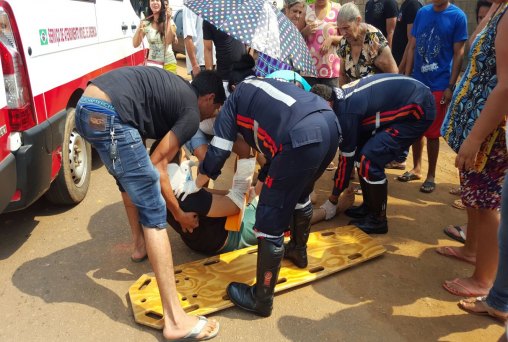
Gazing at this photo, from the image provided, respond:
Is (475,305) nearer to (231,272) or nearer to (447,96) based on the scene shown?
(231,272)

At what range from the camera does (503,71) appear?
84.2 inches

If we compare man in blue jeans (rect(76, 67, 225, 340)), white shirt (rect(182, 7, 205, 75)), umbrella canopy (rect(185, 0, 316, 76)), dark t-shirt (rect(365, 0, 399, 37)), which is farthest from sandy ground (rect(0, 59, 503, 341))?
dark t-shirt (rect(365, 0, 399, 37))

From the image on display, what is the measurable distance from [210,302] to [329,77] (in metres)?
3.01

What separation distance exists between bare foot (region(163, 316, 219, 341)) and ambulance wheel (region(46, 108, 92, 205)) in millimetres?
1796

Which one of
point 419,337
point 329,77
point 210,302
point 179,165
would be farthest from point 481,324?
point 329,77

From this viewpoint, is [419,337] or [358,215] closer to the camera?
[419,337]

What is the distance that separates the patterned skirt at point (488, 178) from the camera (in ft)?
8.19

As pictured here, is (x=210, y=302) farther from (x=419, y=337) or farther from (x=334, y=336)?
(x=419, y=337)

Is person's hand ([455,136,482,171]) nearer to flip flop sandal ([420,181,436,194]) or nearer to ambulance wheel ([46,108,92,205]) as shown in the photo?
flip flop sandal ([420,181,436,194])

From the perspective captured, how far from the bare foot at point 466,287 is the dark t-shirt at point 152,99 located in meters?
1.98

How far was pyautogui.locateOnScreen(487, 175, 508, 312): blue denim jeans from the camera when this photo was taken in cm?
198

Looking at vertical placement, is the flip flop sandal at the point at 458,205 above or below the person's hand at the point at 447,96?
below

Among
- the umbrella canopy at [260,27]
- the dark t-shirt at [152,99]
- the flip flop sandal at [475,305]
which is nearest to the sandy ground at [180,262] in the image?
the flip flop sandal at [475,305]

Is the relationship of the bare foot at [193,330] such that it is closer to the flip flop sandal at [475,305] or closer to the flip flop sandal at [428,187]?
the flip flop sandal at [475,305]
